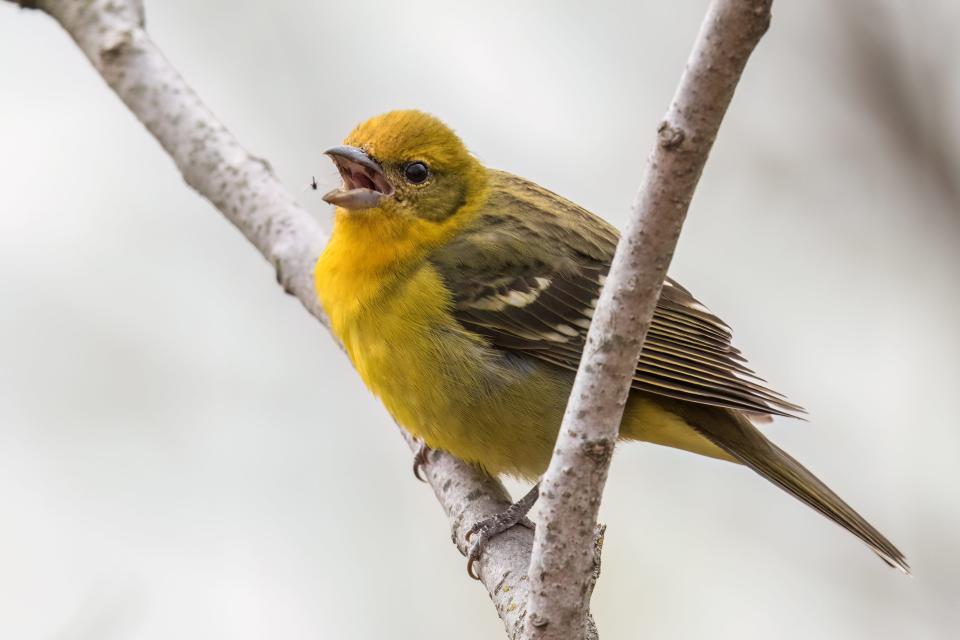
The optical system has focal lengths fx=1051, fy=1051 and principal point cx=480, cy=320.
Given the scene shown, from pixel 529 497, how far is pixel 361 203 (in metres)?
1.39

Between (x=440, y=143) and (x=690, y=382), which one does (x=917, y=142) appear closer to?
(x=690, y=382)

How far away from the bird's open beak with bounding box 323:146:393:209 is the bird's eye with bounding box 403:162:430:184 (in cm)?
9

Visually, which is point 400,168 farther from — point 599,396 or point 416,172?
point 599,396

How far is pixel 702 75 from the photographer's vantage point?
1.92 m

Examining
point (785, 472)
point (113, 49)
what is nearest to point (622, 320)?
point (785, 472)

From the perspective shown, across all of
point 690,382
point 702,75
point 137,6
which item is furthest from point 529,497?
point 137,6

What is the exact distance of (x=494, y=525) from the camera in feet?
12.3

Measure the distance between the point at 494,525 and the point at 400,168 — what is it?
157 cm

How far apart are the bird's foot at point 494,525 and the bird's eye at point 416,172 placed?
1444 mm

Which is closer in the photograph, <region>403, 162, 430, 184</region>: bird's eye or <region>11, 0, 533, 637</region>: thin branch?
<region>403, 162, 430, 184</region>: bird's eye

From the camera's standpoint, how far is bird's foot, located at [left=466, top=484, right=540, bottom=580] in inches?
145

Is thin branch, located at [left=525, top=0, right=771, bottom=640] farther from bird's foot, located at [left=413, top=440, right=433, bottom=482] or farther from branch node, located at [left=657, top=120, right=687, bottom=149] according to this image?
bird's foot, located at [left=413, top=440, right=433, bottom=482]

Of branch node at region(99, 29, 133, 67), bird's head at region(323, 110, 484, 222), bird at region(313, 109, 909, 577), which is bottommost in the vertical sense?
bird at region(313, 109, 909, 577)

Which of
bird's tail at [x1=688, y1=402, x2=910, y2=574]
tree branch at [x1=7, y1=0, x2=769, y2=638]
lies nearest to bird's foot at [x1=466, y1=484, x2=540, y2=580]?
tree branch at [x1=7, y1=0, x2=769, y2=638]
